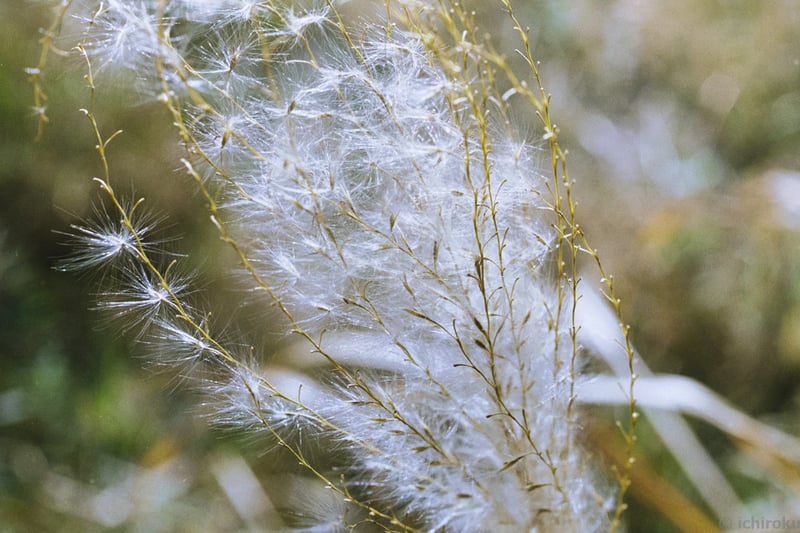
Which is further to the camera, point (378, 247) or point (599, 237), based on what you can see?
point (599, 237)

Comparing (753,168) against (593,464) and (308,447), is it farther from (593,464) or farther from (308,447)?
(308,447)

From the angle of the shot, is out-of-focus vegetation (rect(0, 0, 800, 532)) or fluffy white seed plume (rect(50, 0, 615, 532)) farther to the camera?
out-of-focus vegetation (rect(0, 0, 800, 532))

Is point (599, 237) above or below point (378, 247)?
above

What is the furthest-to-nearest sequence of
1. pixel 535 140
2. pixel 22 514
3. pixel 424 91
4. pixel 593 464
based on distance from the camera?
pixel 22 514, pixel 593 464, pixel 535 140, pixel 424 91

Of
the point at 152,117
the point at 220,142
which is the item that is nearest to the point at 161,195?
the point at 152,117
